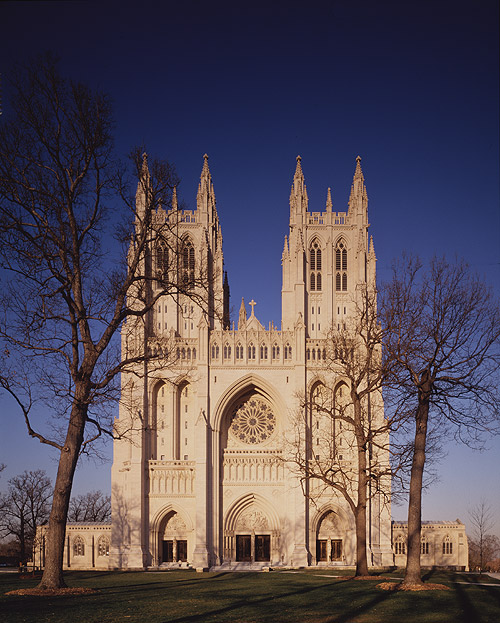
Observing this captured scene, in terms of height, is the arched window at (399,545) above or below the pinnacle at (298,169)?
below

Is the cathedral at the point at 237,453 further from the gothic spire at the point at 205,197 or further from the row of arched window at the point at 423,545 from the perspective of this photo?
the gothic spire at the point at 205,197

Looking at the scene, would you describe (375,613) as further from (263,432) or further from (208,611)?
(263,432)

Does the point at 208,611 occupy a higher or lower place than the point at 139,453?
lower

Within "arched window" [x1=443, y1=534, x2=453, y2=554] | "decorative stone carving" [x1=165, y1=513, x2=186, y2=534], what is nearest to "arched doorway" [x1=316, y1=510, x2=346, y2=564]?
"arched window" [x1=443, y1=534, x2=453, y2=554]

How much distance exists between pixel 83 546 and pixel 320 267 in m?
28.6

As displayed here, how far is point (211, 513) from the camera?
5034 cm

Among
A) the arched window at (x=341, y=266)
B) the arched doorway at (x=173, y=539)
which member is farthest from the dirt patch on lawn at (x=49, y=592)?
the arched window at (x=341, y=266)

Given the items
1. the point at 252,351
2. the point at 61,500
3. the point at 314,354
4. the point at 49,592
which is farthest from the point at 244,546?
the point at 49,592

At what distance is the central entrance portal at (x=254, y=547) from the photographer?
170ft

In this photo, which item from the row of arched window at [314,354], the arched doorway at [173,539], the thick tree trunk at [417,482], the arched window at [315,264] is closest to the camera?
the thick tree trunk at [417,482]

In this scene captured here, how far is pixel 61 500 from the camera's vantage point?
18250mm

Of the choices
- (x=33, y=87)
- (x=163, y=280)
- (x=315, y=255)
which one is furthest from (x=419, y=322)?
(x=315, y=255)

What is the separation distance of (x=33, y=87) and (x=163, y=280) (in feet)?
20.5

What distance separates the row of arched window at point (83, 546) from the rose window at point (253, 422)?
12.7 meters
